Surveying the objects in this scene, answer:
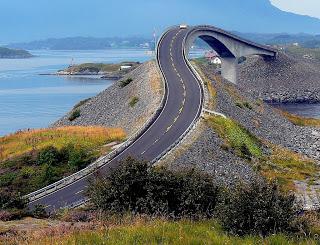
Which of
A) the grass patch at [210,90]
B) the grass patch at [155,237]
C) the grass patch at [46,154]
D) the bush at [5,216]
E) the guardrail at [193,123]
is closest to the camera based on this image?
the grass patch at [155,237]

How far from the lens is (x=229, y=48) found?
436 feet

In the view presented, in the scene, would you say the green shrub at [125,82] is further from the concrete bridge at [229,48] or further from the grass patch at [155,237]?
the grass patch at [155,237]

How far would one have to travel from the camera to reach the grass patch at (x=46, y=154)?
36.9 meters

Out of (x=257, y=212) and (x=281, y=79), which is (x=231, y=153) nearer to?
(x=257, y=212)

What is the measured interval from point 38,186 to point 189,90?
31.6 meters

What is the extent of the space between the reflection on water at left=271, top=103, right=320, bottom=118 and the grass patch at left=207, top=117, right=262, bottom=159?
5395 centimetres

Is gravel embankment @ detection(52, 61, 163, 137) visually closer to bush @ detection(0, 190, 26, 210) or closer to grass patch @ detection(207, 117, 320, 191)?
grass patch @ detection(207, 117, 320, 191)

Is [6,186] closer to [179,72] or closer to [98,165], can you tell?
[98,165]

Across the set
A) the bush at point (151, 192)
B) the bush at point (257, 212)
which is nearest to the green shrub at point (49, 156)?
the bush at point (151, 192)

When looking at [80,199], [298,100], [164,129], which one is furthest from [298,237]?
[298,100]

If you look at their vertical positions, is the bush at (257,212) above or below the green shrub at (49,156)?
above

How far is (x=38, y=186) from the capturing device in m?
35.9

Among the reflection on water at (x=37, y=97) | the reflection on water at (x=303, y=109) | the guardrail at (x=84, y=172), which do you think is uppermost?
the guardrail at (x=84, y=172)

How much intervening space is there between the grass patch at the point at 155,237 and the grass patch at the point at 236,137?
31.5 meters
